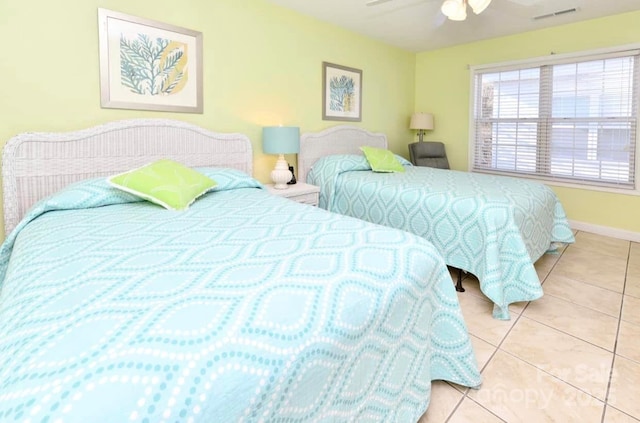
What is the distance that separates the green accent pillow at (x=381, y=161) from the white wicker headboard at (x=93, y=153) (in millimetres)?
1376

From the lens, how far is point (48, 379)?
597mm

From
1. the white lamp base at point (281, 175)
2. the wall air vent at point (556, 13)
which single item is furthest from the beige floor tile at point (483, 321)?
the wall air vent at point (556, 13)

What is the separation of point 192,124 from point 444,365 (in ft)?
7.80

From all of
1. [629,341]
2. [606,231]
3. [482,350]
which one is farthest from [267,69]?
[606,231]

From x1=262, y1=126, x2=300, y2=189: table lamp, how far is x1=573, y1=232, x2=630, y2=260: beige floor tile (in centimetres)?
285

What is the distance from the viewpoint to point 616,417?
4.50ft

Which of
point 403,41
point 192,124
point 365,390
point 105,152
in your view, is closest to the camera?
point 365,390

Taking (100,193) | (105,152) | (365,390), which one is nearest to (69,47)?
(105,152)

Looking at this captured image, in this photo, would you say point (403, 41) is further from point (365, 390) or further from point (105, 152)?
point (365, 390)

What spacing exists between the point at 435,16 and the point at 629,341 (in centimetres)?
301

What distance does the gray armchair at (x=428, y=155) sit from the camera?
14.7ft

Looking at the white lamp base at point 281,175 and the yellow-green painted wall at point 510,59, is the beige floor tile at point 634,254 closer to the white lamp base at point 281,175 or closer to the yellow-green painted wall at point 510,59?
the yellow-green painted wall at point 510,59

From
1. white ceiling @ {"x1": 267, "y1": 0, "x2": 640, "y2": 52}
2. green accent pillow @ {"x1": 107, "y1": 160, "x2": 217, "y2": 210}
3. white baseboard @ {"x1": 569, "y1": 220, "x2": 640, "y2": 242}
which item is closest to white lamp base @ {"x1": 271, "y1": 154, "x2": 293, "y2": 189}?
green accent pillow @ {"x1": 107, "y1": 160, "x2": 217, "y2": 210}

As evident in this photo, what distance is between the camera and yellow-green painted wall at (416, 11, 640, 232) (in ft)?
11.6
